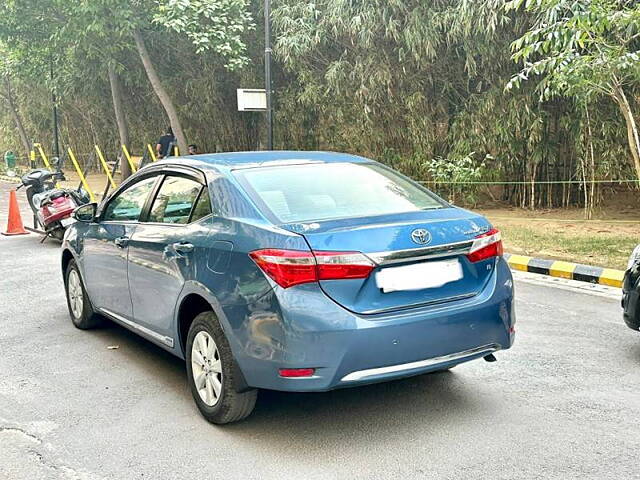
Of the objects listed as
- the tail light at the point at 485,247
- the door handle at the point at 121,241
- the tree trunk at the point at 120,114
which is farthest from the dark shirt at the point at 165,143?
the tail light at the point at 485,247

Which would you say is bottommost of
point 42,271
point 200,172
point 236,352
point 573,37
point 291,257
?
point 42,271

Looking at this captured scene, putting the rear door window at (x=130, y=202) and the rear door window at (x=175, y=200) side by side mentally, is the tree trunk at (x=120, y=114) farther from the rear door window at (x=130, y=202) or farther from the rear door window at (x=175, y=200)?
the rear door window at (x=175, y=200)

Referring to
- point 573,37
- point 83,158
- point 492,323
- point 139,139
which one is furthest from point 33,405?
point 83,158

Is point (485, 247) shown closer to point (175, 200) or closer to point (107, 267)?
point (175, 200)

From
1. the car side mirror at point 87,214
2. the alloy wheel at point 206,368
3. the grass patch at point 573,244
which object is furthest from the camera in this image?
the grass patch at point 573,244

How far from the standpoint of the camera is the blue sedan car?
339 cm

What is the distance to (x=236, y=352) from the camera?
3594 millimetres

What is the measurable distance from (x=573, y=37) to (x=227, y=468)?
21.1ft

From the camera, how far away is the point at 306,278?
11.1 feet

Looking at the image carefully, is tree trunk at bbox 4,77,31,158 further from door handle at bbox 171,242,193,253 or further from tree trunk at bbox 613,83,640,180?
door handle at bbox 171,242,193,253

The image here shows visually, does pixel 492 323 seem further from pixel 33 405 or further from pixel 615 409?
pixel 33 405

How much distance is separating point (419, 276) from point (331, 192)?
33.1 inches

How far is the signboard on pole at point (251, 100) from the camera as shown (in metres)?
13.8

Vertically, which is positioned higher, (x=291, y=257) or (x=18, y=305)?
(x=291, y=257)
